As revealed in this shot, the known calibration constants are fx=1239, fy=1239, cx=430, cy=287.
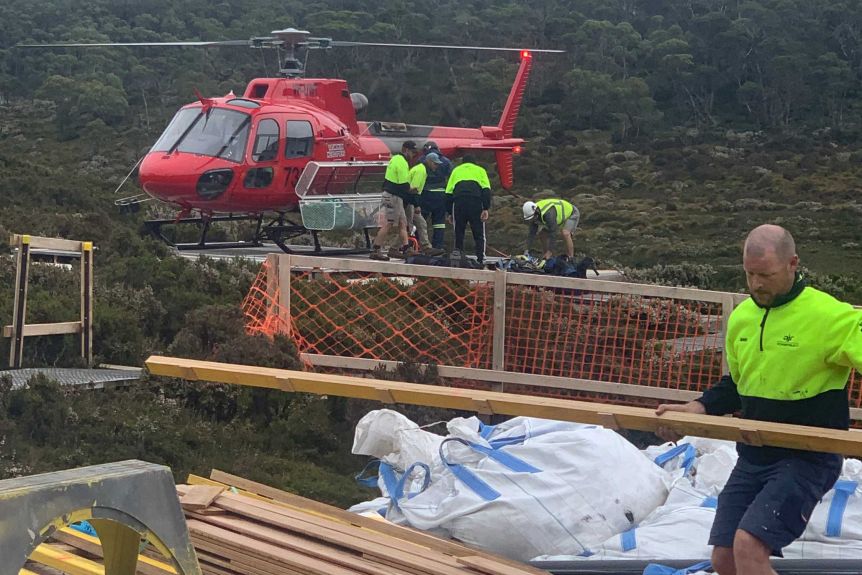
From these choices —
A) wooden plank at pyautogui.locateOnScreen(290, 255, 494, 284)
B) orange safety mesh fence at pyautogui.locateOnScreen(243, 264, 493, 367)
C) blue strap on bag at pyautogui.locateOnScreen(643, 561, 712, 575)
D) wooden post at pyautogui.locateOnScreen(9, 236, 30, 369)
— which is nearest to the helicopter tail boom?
orange safety mesh fence at pyautogui.locateOnScreen(243, 264, 493, 367)

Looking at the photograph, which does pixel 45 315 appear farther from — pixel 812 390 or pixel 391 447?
pixel 812 390

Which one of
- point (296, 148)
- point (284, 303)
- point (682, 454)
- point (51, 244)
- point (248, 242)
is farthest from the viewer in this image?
point (248, 242)

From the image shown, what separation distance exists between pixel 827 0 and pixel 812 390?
7647 centimetres

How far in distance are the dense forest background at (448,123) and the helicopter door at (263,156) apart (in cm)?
212

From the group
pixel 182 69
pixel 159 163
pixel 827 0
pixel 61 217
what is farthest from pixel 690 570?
pixel 827 0

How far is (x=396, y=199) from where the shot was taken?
1870cm

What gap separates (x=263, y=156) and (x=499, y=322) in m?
9.59

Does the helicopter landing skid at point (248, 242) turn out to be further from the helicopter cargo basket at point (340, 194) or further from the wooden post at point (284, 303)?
the wooden post at point (284, 303)

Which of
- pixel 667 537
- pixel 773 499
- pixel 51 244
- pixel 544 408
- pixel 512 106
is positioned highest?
pixel 512 106

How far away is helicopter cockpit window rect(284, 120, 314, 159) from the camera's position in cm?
1956

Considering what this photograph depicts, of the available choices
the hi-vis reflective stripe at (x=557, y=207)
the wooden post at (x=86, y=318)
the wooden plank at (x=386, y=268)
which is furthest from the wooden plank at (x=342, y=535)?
the hi-vis reflective stripe at (x=557, y=207)

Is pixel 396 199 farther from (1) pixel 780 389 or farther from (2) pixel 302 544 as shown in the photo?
(1) pixel 780 389

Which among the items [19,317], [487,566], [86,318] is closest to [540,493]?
[487,566]

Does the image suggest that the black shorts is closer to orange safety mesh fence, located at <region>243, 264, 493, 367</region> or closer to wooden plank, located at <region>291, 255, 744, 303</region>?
wooden plank, located at <region>291, 255, 744, 303</region>
